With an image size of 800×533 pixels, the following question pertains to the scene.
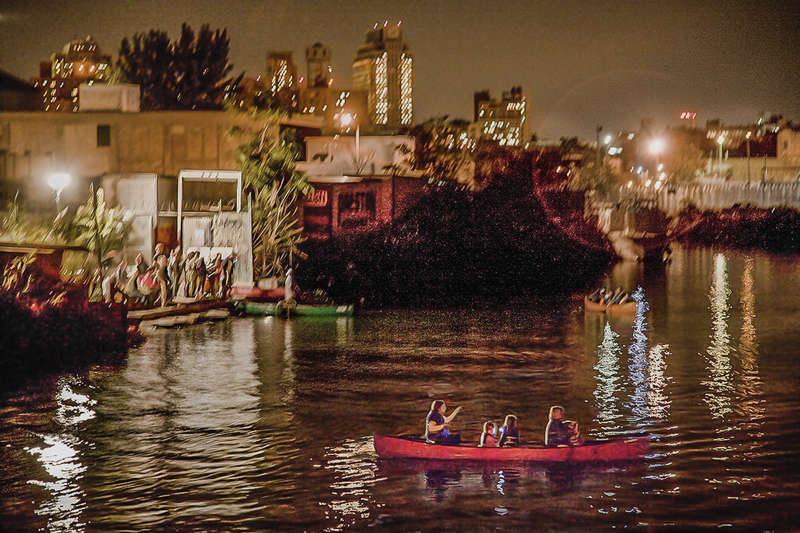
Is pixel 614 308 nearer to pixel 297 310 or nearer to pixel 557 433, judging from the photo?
pixel 297 310

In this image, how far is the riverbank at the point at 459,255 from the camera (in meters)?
43.6

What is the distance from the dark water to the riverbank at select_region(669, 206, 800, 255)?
5386 cm

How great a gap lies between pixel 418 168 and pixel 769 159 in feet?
227

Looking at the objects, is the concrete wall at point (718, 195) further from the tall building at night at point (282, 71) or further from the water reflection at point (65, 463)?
the water reflection at point (65, 463)

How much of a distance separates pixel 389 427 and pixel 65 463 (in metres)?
5.58

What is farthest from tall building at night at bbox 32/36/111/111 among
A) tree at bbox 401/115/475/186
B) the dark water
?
the dark water

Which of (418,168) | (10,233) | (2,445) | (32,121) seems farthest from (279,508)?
(418,168)

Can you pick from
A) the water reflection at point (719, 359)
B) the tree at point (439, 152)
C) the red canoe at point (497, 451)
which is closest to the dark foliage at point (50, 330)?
the red canoe at point (497, 451)

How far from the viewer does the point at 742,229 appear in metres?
85.9

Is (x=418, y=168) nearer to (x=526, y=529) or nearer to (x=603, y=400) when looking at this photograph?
(x=603, y=400)

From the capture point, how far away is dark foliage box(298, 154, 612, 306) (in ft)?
144

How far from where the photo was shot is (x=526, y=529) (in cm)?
1314

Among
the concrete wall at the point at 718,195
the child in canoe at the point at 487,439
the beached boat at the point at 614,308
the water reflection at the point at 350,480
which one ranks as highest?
the concrete wall at the point at 718,195

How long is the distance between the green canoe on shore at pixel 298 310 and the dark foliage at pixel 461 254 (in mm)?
4688
